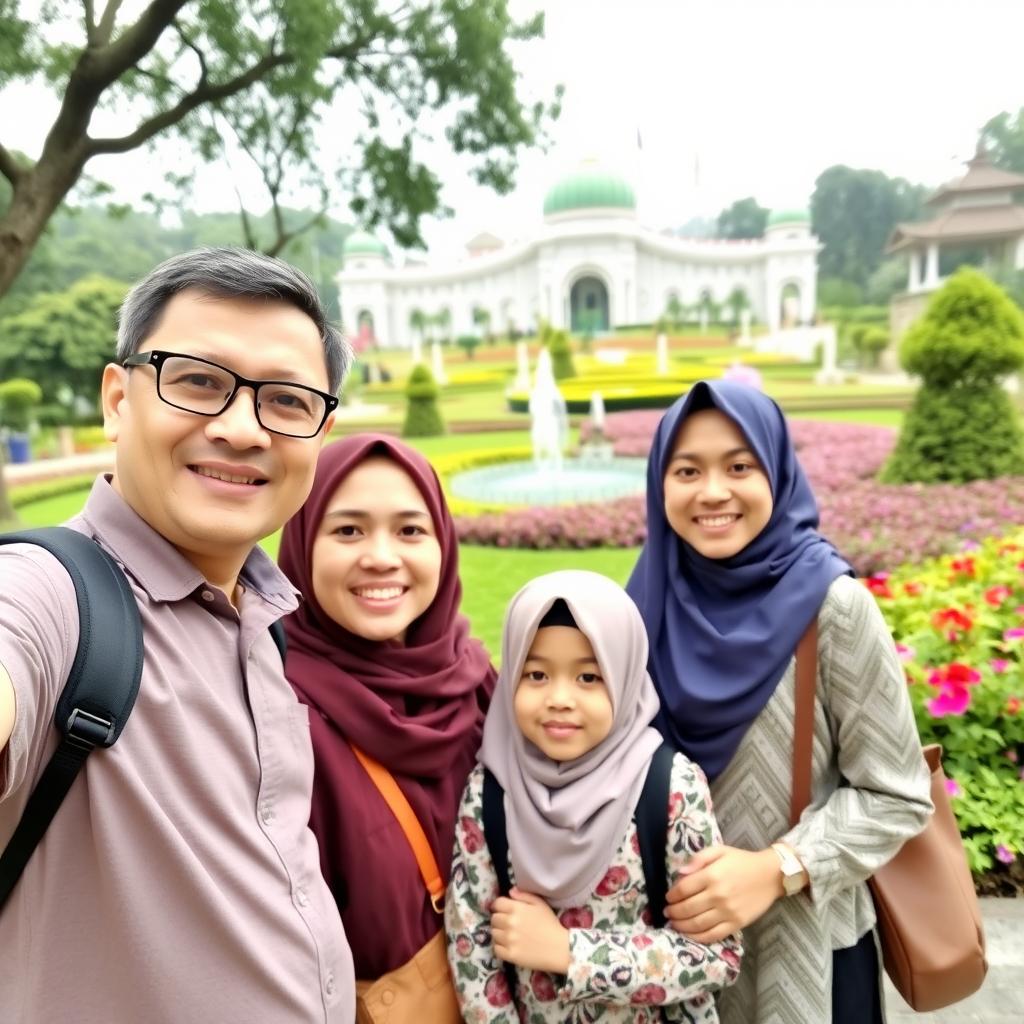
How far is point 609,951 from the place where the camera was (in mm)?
1193

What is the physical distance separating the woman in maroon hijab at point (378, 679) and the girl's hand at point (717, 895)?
0.38 metres

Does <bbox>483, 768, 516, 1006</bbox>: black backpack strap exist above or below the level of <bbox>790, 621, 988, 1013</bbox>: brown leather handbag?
above

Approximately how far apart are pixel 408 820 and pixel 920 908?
0.93 m

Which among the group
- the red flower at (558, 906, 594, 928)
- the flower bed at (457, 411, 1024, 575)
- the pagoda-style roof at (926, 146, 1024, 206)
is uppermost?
the pagoda-style roof at (926, 146, 1024, 206)

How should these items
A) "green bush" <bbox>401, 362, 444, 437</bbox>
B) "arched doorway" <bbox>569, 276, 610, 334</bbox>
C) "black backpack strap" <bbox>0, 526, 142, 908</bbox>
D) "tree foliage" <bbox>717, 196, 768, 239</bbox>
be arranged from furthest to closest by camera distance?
"tree foliage" <bbox>717, 196, 768, 239</bbox>
"arched doorway" <bbox>569, 276, 610, 334</bbox>
"green bush" <bbox>401, 362, 444, 437</bbox>
"black backpack strap" <bbox>0, 526, 142, 908</bbox>

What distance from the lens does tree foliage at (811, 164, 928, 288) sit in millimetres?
43625

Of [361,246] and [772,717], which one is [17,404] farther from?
[361,246]

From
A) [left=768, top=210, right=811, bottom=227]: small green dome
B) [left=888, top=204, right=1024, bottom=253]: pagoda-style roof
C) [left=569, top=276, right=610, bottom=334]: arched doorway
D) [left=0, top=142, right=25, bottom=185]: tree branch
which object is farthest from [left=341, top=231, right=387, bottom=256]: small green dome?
[left=0, top=142, right=25, bottom=185]: tree branch

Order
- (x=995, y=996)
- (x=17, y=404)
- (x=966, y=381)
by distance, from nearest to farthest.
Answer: (x=995, y=996) → (x=966, y=381) → (x=17, y=404)

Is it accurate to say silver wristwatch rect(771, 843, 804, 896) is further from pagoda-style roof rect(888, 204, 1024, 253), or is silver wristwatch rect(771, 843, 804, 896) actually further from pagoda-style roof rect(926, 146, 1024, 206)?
pagoda-style roof rect(926, 146, 1024, 206)

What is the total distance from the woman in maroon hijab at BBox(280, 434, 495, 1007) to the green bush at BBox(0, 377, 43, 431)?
1890 centimetres

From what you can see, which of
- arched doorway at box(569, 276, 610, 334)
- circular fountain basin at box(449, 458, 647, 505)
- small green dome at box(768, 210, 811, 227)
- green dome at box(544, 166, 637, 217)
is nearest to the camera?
circular fountain basin at box(449, 458, 647, 505)

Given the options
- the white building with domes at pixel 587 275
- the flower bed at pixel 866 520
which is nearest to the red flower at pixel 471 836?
the flower bed at pixel 866 520

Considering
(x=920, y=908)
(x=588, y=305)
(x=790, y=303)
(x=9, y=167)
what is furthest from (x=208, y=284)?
(x=790, y=303)
